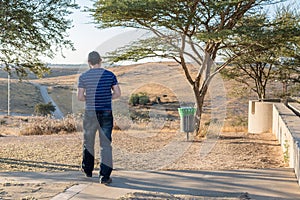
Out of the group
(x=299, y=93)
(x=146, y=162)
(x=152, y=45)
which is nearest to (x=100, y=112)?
(x=146, y=162)

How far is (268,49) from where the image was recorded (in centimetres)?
1335

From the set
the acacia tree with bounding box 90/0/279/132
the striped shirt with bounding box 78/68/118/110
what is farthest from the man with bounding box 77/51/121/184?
the acacia tree with bounding box 90/0/279/132

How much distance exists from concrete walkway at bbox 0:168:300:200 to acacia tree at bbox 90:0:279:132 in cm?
570

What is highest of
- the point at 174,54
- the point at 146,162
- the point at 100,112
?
the point at 174,54

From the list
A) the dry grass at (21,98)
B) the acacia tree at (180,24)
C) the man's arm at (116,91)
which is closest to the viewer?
the man's arm at (116,91)

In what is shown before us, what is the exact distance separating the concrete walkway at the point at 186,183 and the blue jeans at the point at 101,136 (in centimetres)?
23

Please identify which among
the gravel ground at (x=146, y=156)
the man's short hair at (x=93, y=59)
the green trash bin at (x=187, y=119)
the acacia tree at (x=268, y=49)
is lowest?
the gravel ground at (x=146, y=156)

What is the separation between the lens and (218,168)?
23.4 ft

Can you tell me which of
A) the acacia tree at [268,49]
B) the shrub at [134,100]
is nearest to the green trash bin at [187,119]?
the acacia tree at [268,49]

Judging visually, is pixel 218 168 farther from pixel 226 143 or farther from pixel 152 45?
pixel 152 45

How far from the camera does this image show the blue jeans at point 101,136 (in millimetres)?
5699

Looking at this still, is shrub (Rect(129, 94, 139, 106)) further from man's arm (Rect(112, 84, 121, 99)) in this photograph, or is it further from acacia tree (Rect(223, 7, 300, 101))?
man's arm (Rect(112, 84, 121, 99))

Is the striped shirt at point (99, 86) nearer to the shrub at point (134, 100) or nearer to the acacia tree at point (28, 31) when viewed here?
the acacia tree at point (28, 31)

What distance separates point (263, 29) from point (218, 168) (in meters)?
6.53
